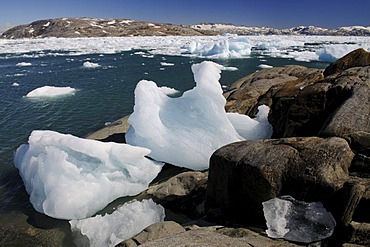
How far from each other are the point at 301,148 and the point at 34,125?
10.8 metres

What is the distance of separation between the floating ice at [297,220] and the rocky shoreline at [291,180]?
0.28ft

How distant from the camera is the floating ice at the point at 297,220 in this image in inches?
154

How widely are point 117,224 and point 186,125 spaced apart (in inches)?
130

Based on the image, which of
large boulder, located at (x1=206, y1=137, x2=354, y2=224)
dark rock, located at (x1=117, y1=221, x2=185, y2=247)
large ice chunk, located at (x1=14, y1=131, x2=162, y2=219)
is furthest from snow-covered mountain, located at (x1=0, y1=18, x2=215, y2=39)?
dark rock, located at (x1=117, y1=221, x2=185, y2=247)

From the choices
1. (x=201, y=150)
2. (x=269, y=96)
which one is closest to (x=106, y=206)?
(x=201, y=150)

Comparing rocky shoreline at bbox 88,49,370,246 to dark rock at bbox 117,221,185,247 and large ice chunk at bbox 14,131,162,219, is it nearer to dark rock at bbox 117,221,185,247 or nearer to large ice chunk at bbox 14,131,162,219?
dark rock at bbox 117,221,185,247

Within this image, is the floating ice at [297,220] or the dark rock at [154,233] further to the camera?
the dark rock at [154,233]

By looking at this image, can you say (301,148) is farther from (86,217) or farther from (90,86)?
(90,86)

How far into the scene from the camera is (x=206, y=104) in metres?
8.25

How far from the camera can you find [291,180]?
4.44m

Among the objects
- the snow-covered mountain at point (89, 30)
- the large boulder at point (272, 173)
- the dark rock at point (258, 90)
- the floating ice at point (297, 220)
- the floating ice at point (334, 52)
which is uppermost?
the snow-covered mountain at point (89, 30)

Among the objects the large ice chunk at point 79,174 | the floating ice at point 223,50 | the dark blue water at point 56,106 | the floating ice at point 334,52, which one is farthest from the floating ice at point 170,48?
the large ice chunk at point 79,174

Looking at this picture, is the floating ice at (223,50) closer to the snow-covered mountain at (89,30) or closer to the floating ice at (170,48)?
the floating ice at (170,48)

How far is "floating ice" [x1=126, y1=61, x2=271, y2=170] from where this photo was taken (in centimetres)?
778
